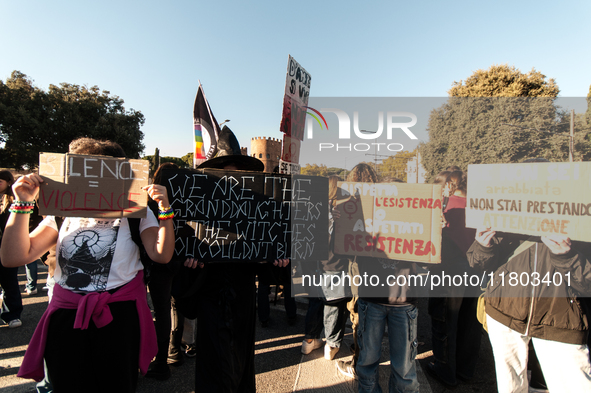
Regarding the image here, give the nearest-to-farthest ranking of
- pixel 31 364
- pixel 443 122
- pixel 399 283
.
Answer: pixel 31 364 → pixel 399 283 → pixel 443 122

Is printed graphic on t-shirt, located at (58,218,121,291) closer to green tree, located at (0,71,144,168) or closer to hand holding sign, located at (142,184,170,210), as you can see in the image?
hand holding sign, located at (142,184,170,210)

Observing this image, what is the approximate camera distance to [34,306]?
4.88 m

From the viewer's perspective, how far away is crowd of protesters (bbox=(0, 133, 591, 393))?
5.53 ft

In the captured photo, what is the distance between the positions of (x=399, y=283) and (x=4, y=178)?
221 inches

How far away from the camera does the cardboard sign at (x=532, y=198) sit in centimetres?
193

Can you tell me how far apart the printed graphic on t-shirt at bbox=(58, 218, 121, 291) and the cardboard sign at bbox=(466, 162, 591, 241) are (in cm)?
264

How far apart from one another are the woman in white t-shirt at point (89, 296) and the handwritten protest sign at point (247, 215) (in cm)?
37

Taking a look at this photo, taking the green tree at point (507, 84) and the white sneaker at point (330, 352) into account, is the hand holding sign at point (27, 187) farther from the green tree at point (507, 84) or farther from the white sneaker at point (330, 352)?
the green tree at point (507, 84)

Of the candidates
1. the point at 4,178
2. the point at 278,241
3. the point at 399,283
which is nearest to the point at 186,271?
the point at 278,241

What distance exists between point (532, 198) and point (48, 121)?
31.0 m

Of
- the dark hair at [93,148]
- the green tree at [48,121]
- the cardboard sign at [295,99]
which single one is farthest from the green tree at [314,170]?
the green tree at [48,121]

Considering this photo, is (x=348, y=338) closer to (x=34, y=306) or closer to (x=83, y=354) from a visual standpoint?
(x=83, y=354)

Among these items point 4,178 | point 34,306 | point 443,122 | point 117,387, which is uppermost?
A: point 443,122

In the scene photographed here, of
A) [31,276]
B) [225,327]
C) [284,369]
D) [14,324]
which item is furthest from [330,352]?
[31,276]
